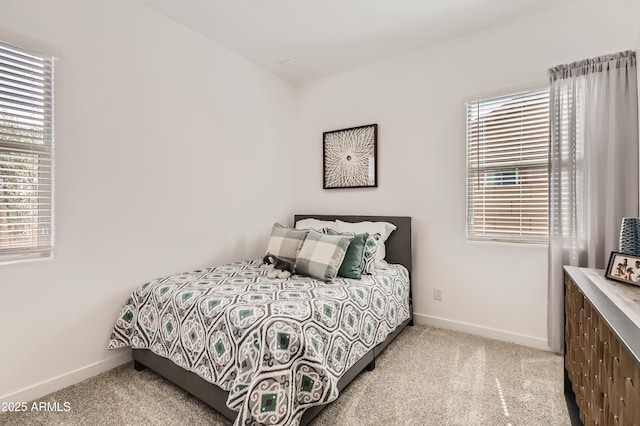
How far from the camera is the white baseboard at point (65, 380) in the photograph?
1.78m

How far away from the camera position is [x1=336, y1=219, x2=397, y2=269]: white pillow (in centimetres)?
282

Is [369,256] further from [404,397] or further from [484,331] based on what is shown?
[484,331]

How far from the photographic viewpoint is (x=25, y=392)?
179cm

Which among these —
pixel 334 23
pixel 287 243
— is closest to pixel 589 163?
pixel 334 23

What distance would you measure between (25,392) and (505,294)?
335 cm

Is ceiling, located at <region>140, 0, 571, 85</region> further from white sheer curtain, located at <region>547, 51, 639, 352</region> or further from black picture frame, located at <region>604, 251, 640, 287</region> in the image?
black picture frame, located at <region>604, 251, 640, 287</region>

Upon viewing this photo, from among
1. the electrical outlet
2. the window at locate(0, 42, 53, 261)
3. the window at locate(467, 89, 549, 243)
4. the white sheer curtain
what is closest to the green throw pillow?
the electrical outlet

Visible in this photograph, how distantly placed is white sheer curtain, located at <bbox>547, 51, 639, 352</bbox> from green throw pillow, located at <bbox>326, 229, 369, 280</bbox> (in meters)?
1.38

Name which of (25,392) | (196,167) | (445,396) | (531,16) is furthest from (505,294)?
(25,392)

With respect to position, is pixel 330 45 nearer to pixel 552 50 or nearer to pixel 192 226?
pixel 552 50

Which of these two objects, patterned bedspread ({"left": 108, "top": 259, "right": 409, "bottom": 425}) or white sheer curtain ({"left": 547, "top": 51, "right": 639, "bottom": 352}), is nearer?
patterned bedspread ({"left": 108, "top": 259, "right": 409, "bottom": 425})

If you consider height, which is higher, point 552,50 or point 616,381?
point 552,50

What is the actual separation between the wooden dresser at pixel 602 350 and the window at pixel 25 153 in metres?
2.71

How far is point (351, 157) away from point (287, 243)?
4.16 ft
